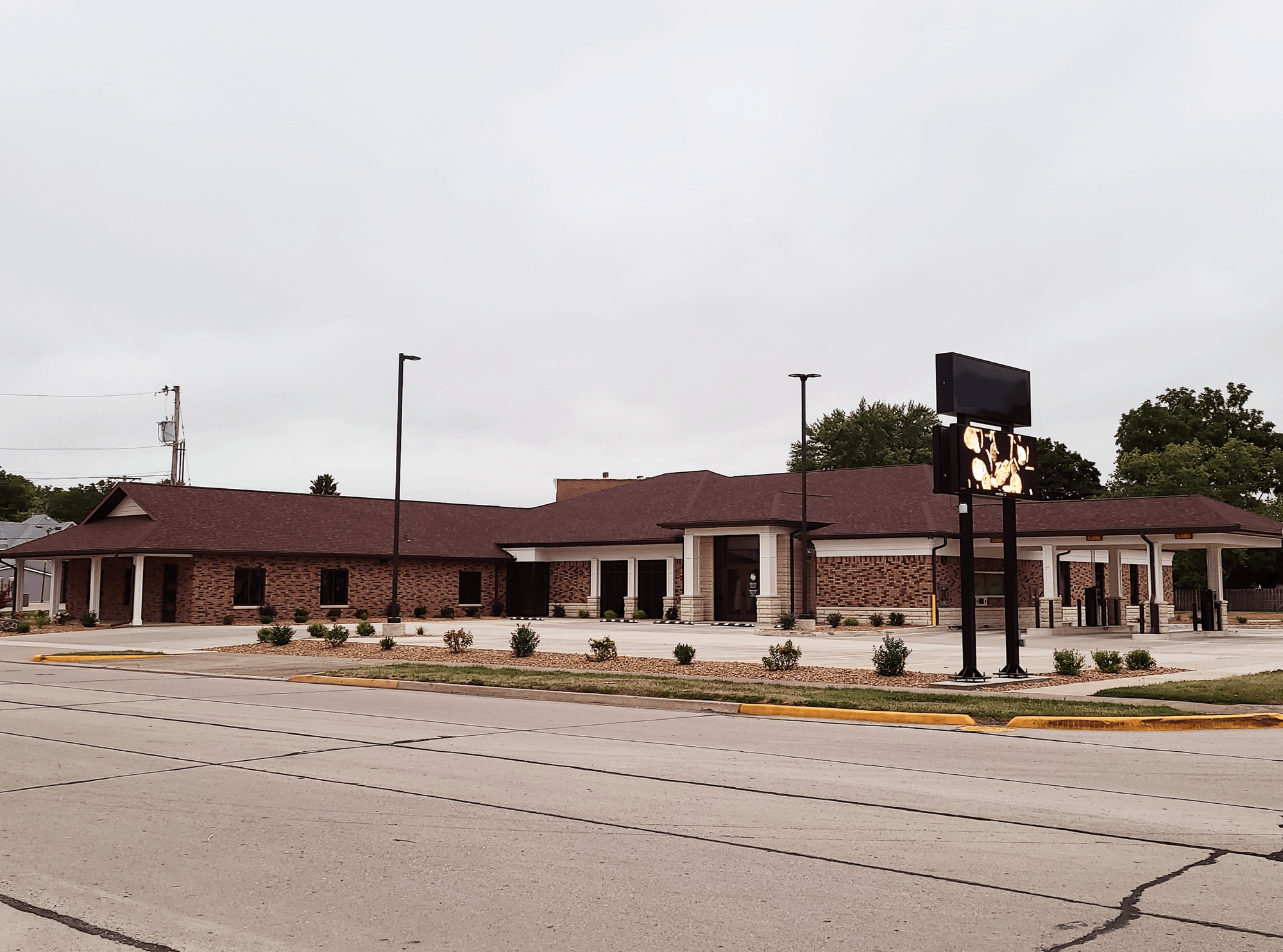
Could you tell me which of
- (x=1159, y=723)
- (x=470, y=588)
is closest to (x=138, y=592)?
(x=470, y=588)

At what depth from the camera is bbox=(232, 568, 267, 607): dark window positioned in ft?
149

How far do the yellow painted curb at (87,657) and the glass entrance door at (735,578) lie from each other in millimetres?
24499

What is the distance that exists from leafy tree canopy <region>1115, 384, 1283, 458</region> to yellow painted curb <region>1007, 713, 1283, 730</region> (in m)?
71.7

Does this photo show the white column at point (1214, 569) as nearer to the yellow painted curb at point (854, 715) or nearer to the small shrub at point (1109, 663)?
the small shrub at point (1109, 663)

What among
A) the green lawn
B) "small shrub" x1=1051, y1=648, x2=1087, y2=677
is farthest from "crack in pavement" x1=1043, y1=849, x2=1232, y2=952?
"small shrub" x1=1051, y1=648, x2=1087, y2=677

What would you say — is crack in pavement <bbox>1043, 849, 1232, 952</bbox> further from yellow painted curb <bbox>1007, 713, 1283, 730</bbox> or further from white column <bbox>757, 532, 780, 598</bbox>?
white column <bbox>757, 532, 780, 598</bbox>

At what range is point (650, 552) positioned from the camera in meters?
50.2

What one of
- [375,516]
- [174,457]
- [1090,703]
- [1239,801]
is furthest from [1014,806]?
[174,457]

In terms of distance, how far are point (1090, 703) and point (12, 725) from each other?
1348 centimetres

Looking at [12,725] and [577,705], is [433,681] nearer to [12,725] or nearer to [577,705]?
[577,705]

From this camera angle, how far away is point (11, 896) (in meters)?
6.12

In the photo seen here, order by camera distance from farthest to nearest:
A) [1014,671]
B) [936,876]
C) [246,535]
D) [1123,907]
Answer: [246,535]
[1014,671]
[936,876]
[1123,907]

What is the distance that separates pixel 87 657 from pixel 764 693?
17857mm

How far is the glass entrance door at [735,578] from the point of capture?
4684 centimetres
